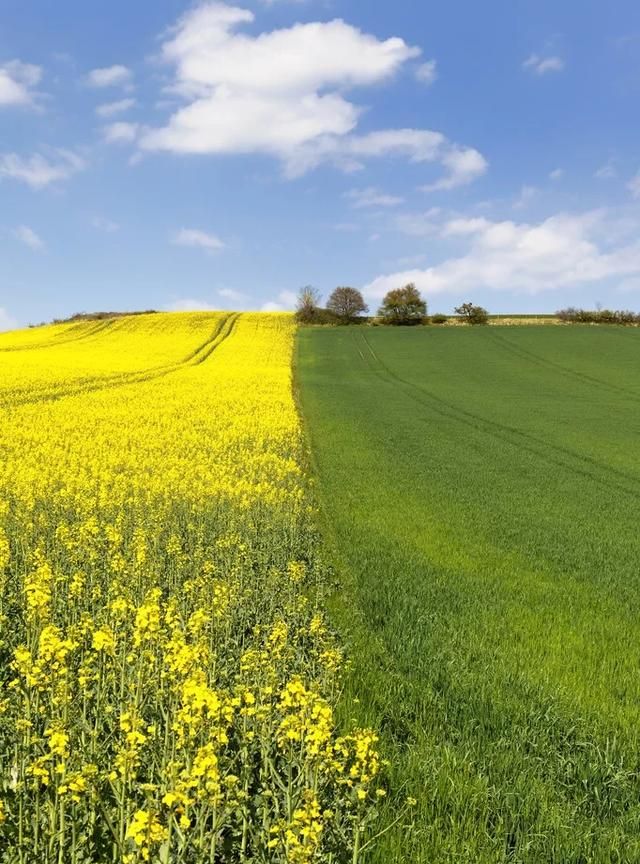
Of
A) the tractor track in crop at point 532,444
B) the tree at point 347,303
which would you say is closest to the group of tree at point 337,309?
the tree at point 347,303

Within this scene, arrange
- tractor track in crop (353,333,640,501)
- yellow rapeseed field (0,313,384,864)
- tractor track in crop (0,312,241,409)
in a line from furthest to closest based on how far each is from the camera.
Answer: tractor track in crop (0,312,241,409)
tractor track in crop (353,333,640,501)
yellow rapeseed field (0,313,384,864)

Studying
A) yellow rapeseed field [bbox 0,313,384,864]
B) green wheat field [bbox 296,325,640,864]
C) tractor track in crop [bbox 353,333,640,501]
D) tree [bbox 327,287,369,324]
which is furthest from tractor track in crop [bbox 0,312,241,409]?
A: tree [bbox 327,287,369,324]

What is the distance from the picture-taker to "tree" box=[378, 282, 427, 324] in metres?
95.4

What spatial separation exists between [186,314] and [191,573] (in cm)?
8207

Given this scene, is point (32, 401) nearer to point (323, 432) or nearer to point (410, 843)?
point (323, 432)

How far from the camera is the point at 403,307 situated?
95.8 m

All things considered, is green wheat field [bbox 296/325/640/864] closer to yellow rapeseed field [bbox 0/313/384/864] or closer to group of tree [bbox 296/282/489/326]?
yellow rapeseed field [bbox 0/313/384/864]

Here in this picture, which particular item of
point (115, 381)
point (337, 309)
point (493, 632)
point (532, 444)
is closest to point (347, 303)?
point (337, 309)

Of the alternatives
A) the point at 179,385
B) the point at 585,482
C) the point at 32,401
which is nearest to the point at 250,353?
the point at 179,385

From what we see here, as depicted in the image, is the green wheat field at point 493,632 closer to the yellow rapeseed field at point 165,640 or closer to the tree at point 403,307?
the yellow rapeseed field at point 165,640

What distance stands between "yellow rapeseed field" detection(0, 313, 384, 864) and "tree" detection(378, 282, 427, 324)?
65969 mm

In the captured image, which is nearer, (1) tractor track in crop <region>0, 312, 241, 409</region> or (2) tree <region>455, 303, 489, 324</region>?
(1) tractor track in crop <region>0, 312, 241, 409</region>

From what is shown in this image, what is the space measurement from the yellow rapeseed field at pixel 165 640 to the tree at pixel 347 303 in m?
64.5

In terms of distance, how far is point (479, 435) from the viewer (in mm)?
27531
